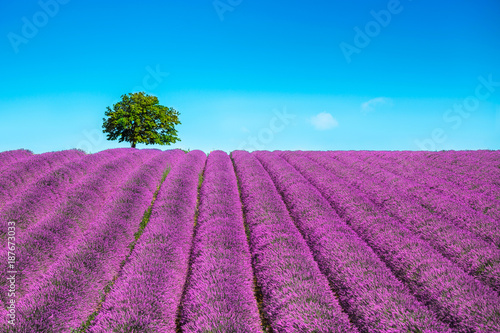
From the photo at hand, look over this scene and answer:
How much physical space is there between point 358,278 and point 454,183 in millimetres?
6198

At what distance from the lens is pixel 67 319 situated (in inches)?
137

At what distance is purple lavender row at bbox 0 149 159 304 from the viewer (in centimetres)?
451

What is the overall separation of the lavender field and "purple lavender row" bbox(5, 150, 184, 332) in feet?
0.07

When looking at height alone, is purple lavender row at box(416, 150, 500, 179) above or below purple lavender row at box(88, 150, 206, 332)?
above

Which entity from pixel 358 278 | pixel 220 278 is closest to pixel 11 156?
pixel 220 278

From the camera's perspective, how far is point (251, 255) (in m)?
5.00

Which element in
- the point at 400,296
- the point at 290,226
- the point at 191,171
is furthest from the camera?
the point at 191,171

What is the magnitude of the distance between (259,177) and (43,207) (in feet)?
20.2

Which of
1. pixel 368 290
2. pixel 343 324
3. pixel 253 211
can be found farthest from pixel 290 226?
pixel 343 324

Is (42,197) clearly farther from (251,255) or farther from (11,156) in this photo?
(251,255)

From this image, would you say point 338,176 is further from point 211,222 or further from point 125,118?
point 125,118

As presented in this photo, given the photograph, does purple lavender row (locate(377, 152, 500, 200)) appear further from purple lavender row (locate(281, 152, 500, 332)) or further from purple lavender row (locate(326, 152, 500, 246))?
purple lavender row (locate(281, 152, 500, 332))

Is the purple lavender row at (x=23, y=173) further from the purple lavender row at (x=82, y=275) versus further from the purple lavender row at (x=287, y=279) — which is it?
the purple lavender row at (x=287, y=279)

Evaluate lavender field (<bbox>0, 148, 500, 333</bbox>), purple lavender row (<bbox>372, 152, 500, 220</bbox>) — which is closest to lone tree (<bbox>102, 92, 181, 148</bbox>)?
lavender field (<bbox>0, 148, 500, 333</bbox>)
